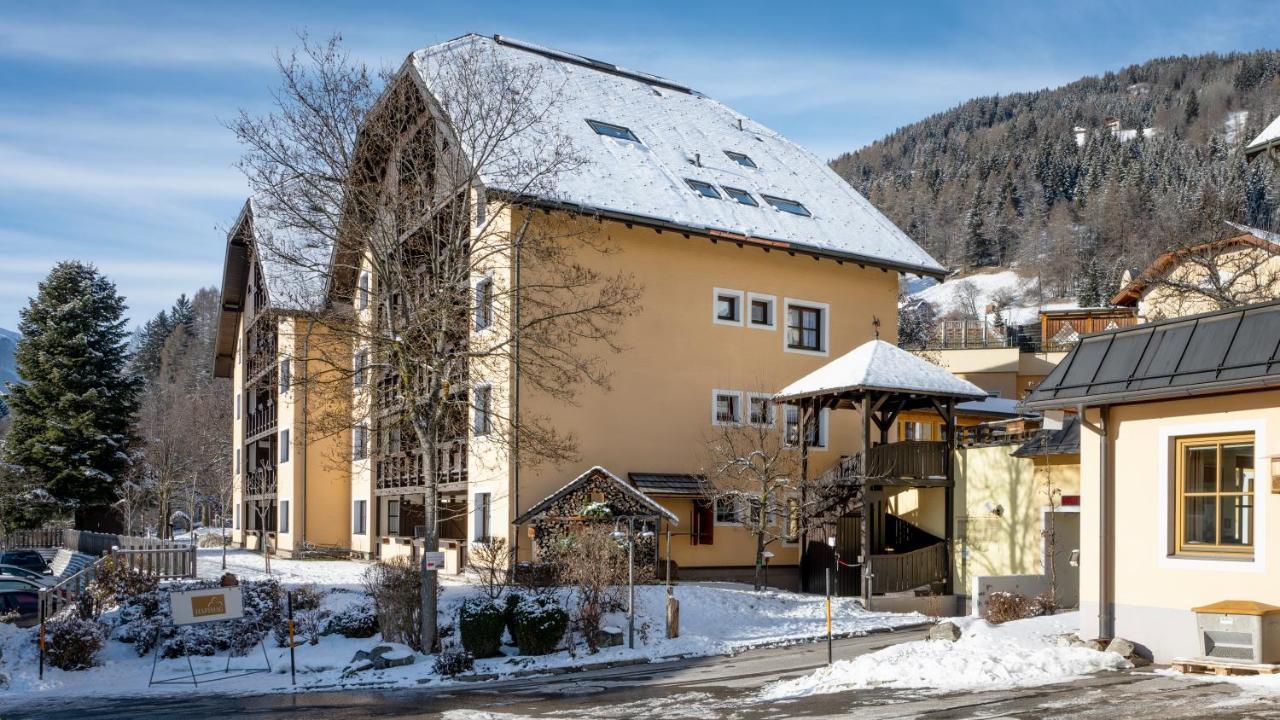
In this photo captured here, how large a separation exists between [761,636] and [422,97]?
1541cm

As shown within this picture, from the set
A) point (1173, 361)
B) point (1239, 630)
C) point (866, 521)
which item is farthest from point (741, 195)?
point (1239, 630)

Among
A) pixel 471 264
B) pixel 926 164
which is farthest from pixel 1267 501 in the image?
pixel 926 164

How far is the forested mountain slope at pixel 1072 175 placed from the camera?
132000 millimetres

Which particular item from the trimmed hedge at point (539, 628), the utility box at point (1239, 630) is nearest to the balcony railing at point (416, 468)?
the trimmed hedge at point (539, 628)

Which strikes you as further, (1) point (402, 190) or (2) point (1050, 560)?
(2) point (1050, 560)

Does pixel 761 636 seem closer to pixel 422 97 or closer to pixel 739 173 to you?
pixel 422 97

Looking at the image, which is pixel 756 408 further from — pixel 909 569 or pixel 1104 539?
pixel 1104 539

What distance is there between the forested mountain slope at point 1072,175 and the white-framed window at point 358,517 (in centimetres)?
8795

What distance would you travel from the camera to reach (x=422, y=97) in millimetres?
28938

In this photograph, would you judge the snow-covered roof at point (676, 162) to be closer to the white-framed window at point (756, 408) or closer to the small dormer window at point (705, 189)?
the small dormer window at point (705, 189)

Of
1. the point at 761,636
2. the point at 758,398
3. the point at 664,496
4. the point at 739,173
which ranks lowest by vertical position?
the point at 761,636

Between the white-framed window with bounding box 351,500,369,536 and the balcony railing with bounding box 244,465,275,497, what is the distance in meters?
7.17

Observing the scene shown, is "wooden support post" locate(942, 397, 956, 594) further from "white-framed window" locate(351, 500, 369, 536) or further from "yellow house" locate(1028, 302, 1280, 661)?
"white-framed window" locate(351, 500, 369, 536)

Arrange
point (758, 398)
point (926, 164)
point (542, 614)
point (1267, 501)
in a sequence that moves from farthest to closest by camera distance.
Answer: point (926, 164) → point (758, 398) → point (542, 614) → point (1267, 501)
